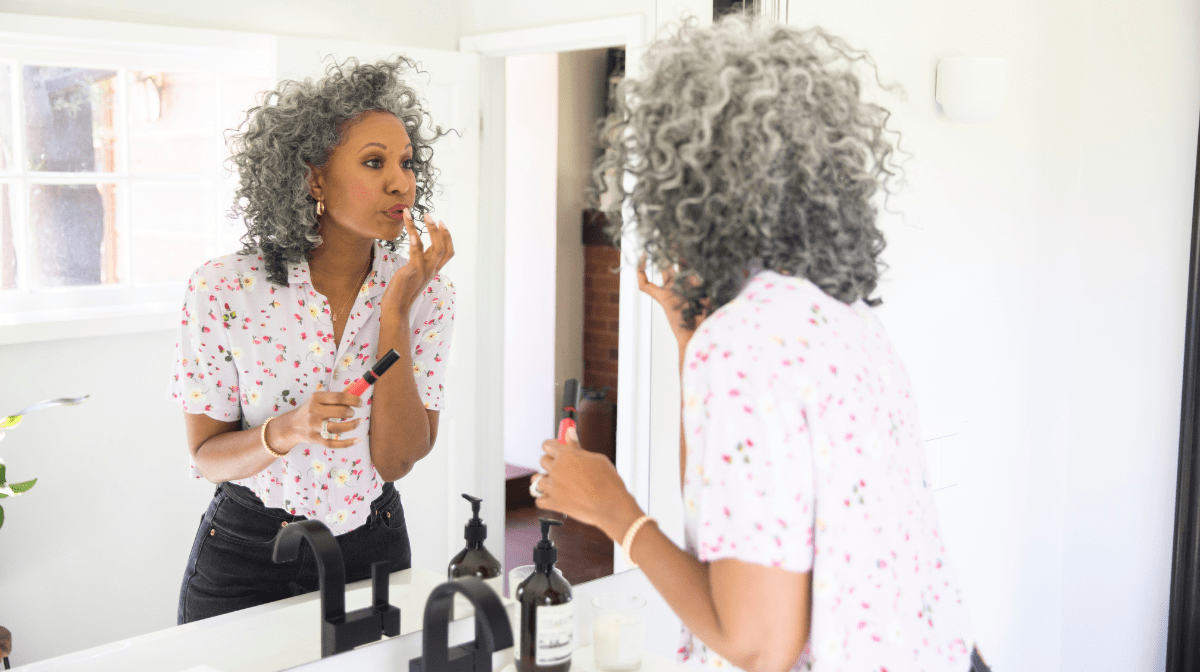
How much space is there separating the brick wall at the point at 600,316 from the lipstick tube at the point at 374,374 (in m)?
0.28

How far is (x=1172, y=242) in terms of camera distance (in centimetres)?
239

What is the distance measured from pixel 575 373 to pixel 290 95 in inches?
20.6

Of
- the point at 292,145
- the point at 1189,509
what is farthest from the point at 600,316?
the point at 1189,509

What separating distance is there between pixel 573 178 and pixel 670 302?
0.94 ft

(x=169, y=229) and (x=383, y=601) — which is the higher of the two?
(x=169, y=229)

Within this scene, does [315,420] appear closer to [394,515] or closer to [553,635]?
[394,515]

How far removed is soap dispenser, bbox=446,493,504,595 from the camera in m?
1.39

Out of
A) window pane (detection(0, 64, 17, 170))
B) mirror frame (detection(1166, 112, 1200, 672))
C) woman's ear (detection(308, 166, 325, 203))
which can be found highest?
window pane (detection(0, 64, 17, 170))

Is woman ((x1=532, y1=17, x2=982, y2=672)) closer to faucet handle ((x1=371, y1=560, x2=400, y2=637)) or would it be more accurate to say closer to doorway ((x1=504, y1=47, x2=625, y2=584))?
doorway ((x1=504, y1=47, x2=625, y2=584))

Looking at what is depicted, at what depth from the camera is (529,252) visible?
1.36 metres

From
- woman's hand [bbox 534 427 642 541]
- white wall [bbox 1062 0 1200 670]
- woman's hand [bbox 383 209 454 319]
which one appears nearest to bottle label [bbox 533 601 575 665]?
woman's hand [bbox 534 427 642 541]

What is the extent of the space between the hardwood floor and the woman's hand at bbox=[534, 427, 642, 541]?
0.54 feet

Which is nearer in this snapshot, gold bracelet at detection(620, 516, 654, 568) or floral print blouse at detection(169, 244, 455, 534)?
gold bracelet at detection(620, 516, 654, 568)

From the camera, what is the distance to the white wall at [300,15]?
104cm
